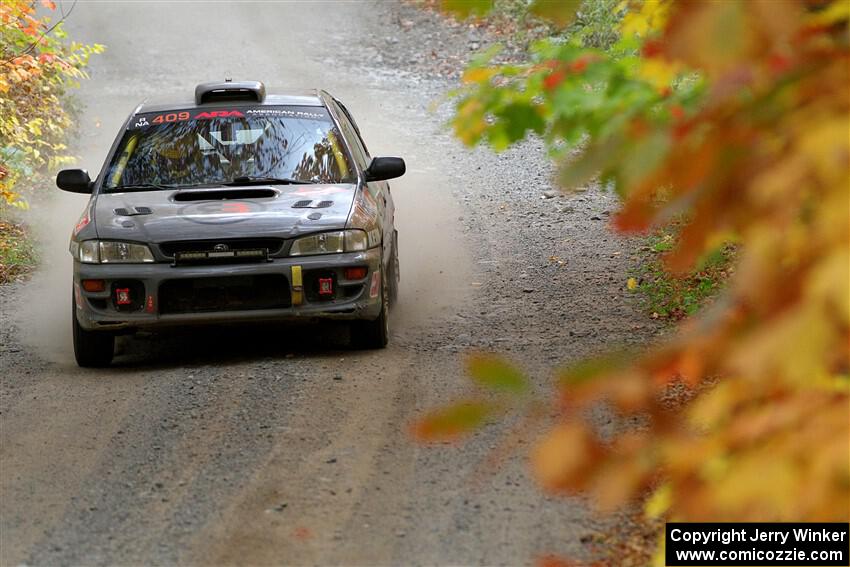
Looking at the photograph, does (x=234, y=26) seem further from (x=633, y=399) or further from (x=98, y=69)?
(x=633, y=399)

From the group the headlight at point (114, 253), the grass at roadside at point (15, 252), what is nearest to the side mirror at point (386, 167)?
the headlight at point (114, 253)

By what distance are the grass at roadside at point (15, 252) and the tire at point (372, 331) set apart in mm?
5943

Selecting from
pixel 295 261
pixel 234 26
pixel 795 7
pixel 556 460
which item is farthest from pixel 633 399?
pixel 234 26

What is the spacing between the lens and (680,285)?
33.4 ft

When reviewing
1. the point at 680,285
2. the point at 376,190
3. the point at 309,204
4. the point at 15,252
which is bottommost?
the point at 15,252

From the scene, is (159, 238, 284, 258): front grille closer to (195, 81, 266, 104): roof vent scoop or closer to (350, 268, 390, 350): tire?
(350, 268, 390, 350): tire

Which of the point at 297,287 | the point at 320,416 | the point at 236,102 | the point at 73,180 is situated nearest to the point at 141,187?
the point at 73,180

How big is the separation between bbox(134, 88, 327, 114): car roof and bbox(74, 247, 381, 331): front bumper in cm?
199

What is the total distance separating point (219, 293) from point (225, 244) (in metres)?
0.34

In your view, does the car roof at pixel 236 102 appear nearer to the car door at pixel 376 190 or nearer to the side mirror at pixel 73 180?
the car door at pixel 376 190

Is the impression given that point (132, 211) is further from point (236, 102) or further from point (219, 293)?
point (236, 102)

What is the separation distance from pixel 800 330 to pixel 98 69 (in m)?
26.1

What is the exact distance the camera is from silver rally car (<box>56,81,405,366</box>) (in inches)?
318

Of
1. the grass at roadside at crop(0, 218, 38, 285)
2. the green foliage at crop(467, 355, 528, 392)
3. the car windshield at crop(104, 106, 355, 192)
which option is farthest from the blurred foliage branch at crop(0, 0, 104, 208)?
the green foliage at crop(467, 355, 528, 392)
